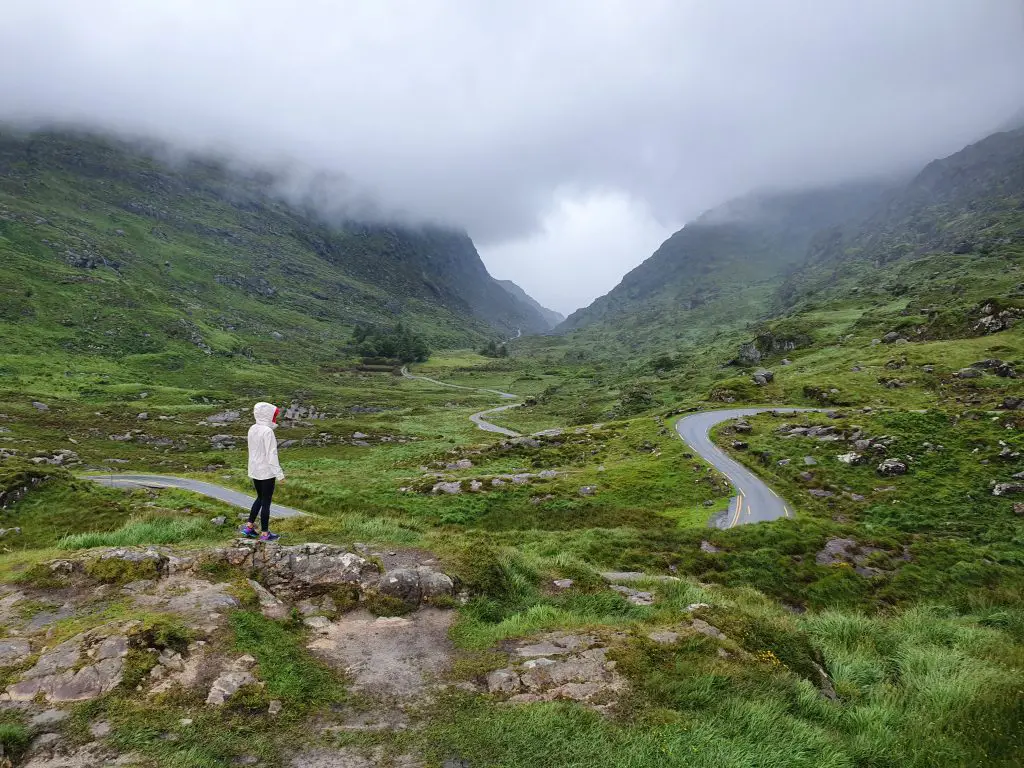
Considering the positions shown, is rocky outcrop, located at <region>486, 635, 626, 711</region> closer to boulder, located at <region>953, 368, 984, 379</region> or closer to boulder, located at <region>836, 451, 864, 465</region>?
boulder, located at <region>836, 451, 864, 465</region>

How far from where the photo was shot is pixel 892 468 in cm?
4481

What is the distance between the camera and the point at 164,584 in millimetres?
11391

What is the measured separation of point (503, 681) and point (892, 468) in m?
50.8

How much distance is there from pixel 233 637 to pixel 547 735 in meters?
6.45

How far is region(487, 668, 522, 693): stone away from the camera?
8.95 m

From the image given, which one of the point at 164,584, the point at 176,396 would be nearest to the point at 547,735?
the point at 164,584

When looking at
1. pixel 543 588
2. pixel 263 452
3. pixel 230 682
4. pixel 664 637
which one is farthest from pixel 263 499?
pixel 664 637

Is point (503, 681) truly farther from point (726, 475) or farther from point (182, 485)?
point (726, 475)

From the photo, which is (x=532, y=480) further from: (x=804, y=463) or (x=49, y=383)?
(x=49, y=383)

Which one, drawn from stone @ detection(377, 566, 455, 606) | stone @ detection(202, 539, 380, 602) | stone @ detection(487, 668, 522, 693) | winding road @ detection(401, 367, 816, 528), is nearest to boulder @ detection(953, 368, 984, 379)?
winding road @ detection(401, 367, 816, 528)

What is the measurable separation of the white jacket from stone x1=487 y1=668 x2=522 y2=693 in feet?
25.5

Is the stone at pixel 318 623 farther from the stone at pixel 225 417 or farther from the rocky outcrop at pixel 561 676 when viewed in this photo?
the stone at pixel 225 417

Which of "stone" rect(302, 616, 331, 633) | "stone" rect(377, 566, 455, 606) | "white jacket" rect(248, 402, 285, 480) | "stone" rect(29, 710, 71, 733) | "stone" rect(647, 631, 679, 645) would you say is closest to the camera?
"stone" rect(29, 710, 71, 733)

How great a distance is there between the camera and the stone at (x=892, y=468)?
44.5 metres
